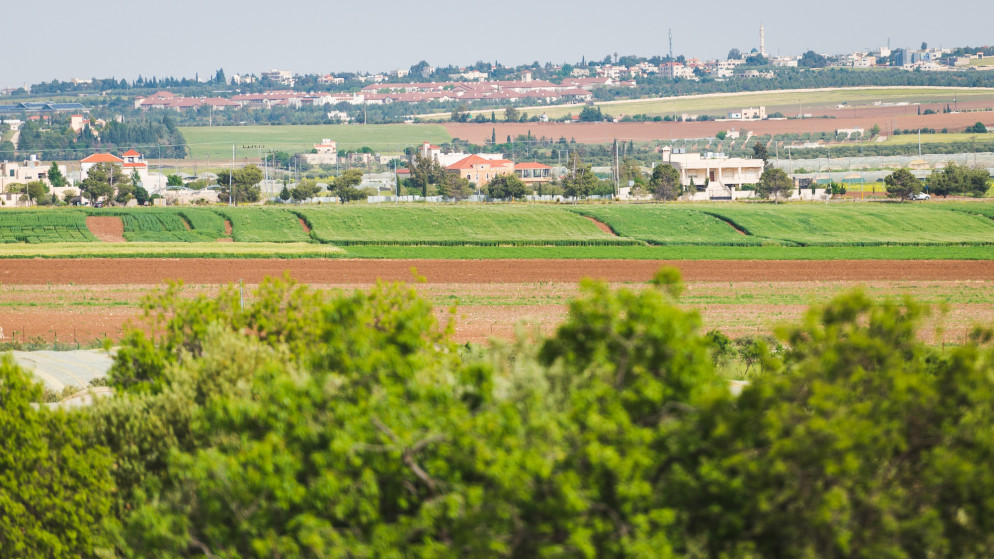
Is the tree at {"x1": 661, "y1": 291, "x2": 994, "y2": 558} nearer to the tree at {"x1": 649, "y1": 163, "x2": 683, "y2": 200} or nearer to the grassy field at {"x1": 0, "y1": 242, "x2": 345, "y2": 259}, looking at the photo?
the grassy field at {"x1": 0, "y1": 242, "x2": 345, "y2": 259}

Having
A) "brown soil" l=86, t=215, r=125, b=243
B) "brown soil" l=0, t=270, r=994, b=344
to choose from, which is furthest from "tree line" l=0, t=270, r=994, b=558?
"brown soil" l=86, t=215, r=125, b=243

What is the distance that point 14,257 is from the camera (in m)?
69.9

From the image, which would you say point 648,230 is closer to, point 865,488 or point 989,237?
point 989,237

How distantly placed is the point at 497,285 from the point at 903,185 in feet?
224

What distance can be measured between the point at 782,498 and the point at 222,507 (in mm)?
6994

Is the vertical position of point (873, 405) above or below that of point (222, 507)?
above

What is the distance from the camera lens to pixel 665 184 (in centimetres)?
12150

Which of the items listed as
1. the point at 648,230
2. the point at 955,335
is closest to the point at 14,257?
the point at 648,230

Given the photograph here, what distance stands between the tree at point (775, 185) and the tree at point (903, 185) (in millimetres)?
10157

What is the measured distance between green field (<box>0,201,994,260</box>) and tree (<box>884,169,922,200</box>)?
7685 mm

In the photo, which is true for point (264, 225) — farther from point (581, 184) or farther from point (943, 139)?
point (943, 139)

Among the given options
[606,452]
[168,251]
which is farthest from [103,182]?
[606,452]

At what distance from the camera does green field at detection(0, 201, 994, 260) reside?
7412 cm

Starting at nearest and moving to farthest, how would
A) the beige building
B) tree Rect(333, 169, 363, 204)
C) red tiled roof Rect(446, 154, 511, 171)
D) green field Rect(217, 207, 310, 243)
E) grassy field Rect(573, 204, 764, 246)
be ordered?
grassy field Rect(573, 204, 764, 246) < green field Rect(217, 207, 310, 243) < tree Rect(333, 169, 363, 204) < the beige building < red tiled roof Rect(446, 154, 511, 171)
